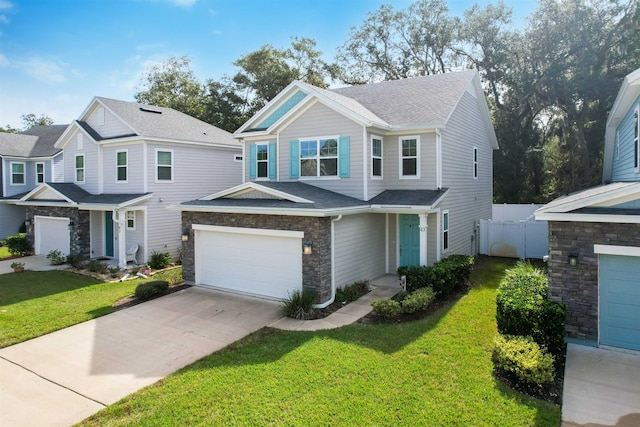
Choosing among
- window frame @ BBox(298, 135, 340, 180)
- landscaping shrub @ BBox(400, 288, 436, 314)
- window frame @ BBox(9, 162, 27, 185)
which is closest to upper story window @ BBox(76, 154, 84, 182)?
window frame @ BBox(9, 162, 27, 185)

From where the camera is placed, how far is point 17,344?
901 centimetres

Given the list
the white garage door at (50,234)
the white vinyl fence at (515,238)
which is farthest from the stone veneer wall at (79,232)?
the white vinyl fence at (515,238)

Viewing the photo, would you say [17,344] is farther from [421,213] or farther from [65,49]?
[421,213]

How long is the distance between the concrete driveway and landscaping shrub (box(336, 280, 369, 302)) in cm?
183

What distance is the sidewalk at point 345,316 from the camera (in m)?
9.76

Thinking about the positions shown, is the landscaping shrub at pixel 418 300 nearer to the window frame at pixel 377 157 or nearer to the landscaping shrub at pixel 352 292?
the landscaping shrub at pixel 352 292

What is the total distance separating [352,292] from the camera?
12.1m

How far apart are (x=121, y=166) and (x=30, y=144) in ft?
47.1

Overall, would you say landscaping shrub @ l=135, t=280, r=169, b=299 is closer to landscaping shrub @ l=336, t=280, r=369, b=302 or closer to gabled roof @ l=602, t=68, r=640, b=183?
landscaping shrub @ l=336, t=280, r=369, b=302

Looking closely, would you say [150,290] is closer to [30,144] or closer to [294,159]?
[294,159]

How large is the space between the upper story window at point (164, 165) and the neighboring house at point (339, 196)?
3649mm

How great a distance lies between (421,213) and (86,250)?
15362 mm

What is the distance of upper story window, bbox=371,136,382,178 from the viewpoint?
14227mm

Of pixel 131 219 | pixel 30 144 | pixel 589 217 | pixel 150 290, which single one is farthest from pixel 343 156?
pixel 30 144
